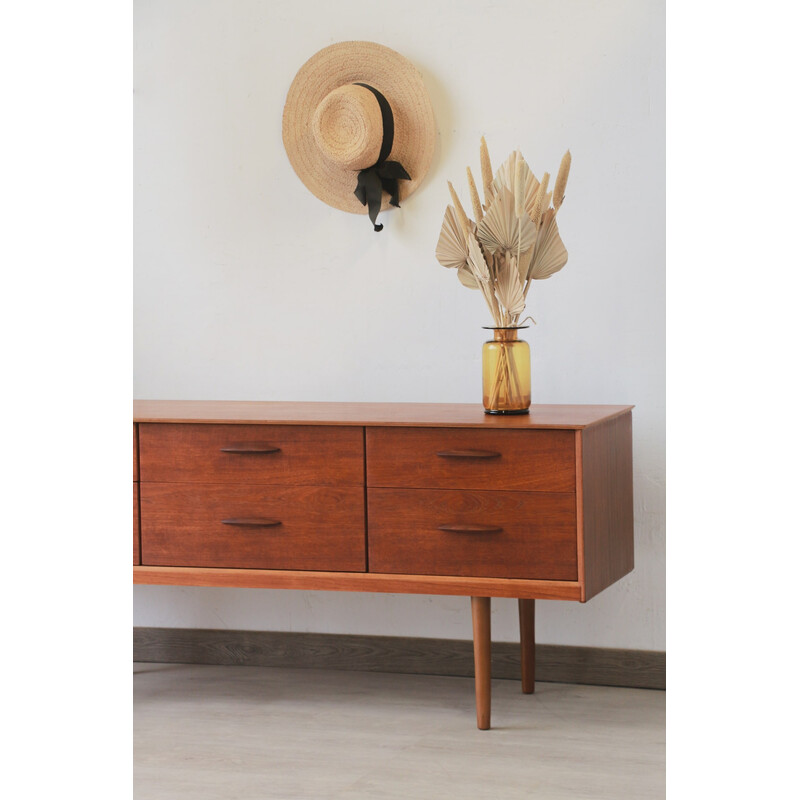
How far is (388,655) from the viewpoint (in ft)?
8.81

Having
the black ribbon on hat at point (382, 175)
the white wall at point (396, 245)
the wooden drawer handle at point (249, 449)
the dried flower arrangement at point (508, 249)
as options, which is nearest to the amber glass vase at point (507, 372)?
the dried flower arrangement at point (508, 249)

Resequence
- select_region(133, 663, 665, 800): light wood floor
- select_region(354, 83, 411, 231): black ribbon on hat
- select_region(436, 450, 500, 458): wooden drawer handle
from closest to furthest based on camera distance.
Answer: select_region(133, 663, 665, 800): light wood floor < select_region(436, 450, 500, 458): wooden drawer handle < select_region(354, 83, 411, 231): black ribbon on hat

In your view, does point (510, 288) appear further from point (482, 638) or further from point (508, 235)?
point (482, 638)

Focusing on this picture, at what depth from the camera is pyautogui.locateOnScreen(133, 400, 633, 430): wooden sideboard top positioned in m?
2.06

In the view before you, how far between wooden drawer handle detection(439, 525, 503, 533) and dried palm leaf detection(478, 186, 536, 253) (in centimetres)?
63

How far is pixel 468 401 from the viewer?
2.61 m

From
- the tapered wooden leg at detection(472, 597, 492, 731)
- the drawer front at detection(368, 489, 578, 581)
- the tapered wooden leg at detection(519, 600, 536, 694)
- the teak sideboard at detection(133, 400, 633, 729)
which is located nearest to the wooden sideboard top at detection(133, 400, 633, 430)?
the teak sideboard at detection(133, 400, 633, 729)

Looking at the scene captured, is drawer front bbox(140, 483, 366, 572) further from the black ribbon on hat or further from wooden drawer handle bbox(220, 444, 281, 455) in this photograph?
the black ribbon on hat

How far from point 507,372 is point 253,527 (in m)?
0.69

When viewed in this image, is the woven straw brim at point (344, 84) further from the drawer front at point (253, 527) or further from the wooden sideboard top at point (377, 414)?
the drawer front at point (253, 527)

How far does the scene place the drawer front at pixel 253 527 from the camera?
2.15m

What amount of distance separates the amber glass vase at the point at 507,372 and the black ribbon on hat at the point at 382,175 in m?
0.63
